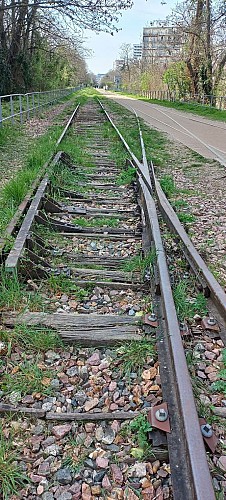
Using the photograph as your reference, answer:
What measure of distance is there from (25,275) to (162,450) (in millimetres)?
1800

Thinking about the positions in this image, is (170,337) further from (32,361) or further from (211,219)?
(211,219)

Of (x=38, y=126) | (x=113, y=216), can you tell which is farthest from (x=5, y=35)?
(x=113, y=216)

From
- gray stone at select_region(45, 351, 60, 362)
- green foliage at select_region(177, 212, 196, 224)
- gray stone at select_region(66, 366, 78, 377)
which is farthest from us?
green foliage at select_region(177, 212, 196, 224)

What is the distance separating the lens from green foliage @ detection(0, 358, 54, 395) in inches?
85.6

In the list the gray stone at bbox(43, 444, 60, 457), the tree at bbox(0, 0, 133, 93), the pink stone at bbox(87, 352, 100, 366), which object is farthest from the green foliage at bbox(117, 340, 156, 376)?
the tree at bbox(0, 0, 133, 93)

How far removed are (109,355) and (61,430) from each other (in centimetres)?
59

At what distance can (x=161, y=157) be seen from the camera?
922 centimetres

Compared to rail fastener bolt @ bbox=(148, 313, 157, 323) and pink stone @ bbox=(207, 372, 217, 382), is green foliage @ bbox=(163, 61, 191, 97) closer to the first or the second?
rail fastener bolt @ bbox=(148, 313, 157, 323)

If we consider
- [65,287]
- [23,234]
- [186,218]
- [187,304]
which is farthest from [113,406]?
[186,218]

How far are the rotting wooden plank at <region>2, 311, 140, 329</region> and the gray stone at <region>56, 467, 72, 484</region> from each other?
3.22ft

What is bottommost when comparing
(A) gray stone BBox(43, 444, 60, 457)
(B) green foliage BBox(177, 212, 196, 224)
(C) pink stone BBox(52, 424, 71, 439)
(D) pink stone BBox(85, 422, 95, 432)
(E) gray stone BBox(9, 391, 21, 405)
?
(A) gray stone BBox(43, 444, 60, 457)

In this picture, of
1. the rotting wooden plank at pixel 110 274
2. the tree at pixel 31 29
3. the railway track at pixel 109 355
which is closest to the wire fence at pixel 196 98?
the tree at pixel 31 29

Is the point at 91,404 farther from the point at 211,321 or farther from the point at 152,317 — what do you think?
the point at 211,321

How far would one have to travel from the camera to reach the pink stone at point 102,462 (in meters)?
1.78
